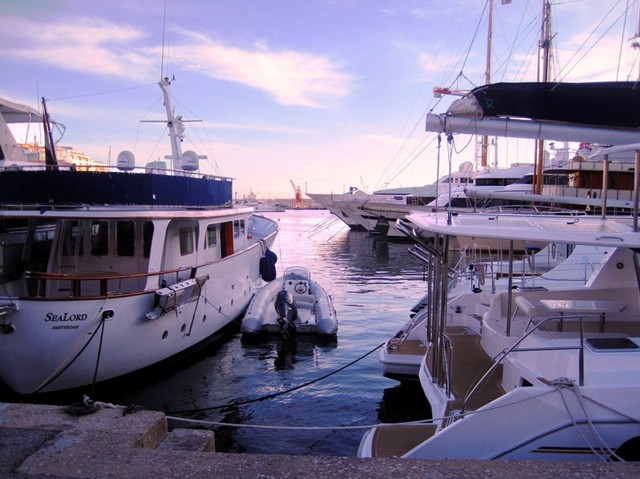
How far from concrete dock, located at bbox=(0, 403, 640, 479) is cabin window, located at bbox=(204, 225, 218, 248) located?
31.7 feet

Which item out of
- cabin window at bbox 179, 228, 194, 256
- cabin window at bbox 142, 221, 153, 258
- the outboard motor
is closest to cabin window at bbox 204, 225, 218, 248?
cabin window at bbox 179, 228, 194, 256

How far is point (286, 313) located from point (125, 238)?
180 inches

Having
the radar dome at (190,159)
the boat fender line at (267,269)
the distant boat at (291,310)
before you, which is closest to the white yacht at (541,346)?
the distant boat at (291,310)

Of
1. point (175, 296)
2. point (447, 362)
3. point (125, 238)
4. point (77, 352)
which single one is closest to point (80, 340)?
point (77, 352)

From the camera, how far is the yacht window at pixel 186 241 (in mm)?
12524

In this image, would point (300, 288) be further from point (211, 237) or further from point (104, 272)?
point (104, 272)

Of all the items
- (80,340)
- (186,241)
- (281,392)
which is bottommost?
(281,392)

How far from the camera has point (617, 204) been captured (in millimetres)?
21391

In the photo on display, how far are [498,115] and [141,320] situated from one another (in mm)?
7030

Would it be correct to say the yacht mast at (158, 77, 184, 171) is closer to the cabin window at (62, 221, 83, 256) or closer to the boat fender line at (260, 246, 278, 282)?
the boat fender line at (260, 246, 278, 282)

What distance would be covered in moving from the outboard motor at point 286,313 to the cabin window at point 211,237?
2269 millimetres

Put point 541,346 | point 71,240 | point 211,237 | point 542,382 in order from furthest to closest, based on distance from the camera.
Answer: point 211,237
point 71,240
point 541,346
point 542,382

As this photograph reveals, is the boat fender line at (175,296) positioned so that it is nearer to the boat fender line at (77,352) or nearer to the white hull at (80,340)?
the white hull at (80,340)

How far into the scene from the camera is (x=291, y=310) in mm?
14367
